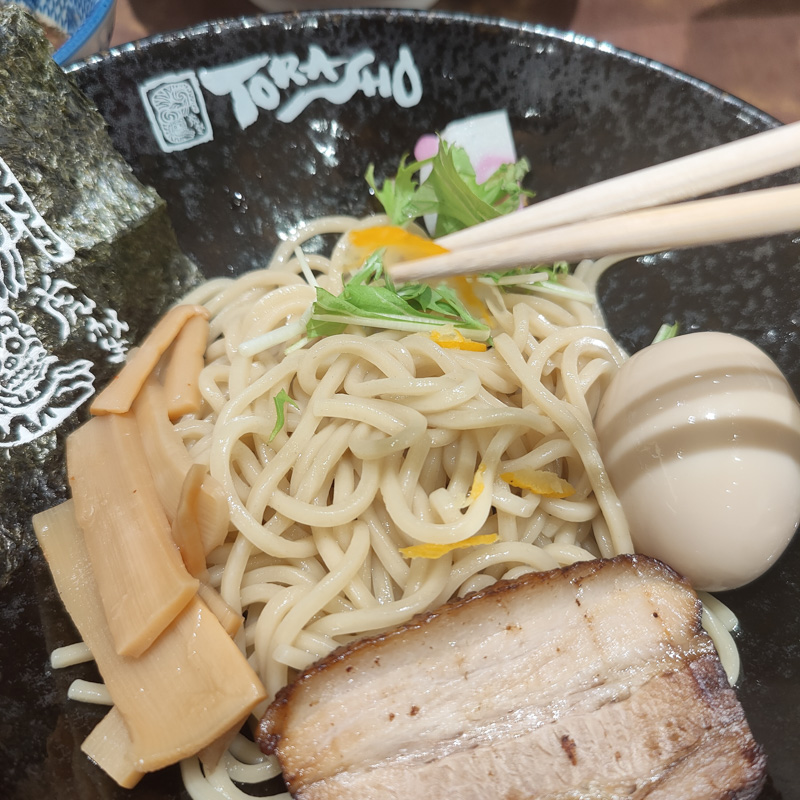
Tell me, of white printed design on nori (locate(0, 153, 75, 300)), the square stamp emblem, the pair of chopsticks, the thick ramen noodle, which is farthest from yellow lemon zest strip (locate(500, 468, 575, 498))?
the square stamp emblem

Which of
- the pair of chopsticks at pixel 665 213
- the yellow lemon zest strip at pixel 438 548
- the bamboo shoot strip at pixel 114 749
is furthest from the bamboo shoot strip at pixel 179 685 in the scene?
the pair of chopsticks at pixel 665 213

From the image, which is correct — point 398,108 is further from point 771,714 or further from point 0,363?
point 771,714

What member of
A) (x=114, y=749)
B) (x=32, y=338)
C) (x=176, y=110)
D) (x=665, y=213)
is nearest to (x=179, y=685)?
→ (x=114, y=749)

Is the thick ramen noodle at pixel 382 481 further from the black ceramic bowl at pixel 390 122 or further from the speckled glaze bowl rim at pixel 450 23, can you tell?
the speckled glaze bowl rim at pixel 450 23

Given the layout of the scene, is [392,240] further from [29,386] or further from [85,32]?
[85,32]

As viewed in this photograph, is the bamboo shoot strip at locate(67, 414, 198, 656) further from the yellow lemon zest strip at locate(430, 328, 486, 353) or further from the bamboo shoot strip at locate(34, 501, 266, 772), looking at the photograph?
the yellow lemon zest strip at locate(430, 328, 486, 353)

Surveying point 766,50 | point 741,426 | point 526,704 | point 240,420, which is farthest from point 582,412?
point 766,50
